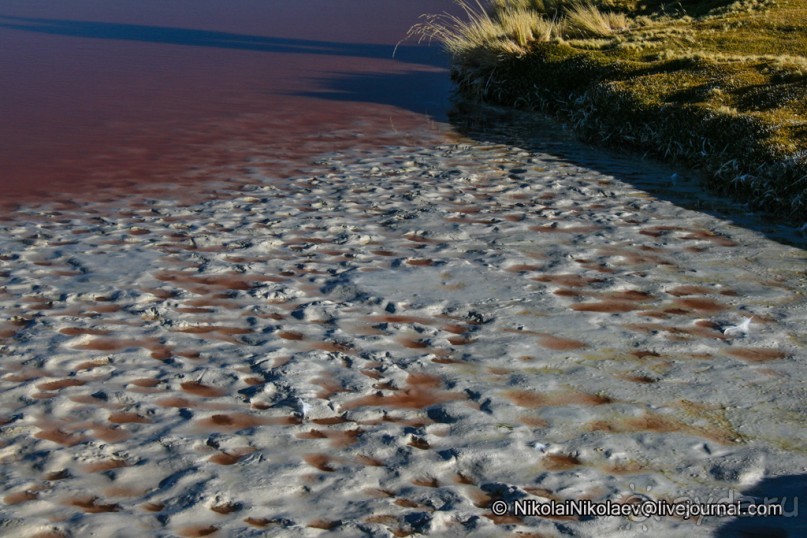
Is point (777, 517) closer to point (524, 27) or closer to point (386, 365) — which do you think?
point (386, 365)

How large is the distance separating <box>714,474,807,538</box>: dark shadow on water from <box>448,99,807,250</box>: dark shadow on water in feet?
13.7

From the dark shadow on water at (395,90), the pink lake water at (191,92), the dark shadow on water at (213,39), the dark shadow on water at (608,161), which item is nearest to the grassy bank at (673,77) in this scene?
the dark shadow on water at (608,161)

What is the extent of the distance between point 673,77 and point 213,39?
11.5m

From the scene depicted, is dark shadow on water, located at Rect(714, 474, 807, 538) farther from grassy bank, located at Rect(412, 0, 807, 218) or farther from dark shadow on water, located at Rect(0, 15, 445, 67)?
dark shadow on water, located at Rect(0, 15, 445, 67)

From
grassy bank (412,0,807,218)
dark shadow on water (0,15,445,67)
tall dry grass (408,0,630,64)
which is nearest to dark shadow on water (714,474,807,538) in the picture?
grassy bank (412,0,807,218)

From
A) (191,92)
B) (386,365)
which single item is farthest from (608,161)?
(191,92)

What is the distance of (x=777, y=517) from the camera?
4414 mm

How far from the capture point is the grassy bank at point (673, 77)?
10.3 metres

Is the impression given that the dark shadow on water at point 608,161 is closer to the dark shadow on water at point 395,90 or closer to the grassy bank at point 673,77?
the grassy bank at point 673,77

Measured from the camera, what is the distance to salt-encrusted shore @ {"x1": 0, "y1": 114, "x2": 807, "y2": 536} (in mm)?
4633

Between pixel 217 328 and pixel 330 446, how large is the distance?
1.79 meters

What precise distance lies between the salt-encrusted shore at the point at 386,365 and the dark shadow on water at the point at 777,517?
5 cm

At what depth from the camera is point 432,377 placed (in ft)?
19.3

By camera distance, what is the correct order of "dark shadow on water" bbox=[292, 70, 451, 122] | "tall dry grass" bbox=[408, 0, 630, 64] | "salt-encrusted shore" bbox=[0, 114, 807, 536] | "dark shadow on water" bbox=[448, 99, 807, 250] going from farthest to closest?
"tall dry grass" bbox=[408, 0, 630, 64] < "dark shadow on water" bbox=[292, 70, 451, 122] < "dark shadow on water" bbox=[448, 99, 807, 250] < "salt-encrusted shore" bbox=[0, 114, 807, 536]
